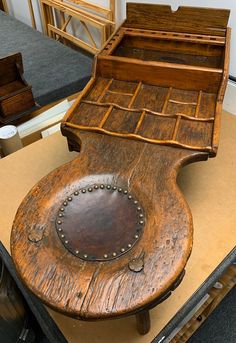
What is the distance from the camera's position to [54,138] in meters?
1.13

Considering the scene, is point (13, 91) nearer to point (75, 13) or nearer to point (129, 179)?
point (75, 13)

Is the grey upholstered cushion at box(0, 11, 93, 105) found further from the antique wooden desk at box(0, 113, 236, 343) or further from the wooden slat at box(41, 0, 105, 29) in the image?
the antique wooden desk at box(0, 113, 236, 343)

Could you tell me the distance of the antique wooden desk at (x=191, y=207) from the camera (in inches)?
27.7

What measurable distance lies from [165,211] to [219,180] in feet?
1.25

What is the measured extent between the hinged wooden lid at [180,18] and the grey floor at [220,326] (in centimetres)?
102

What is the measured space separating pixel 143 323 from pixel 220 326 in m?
0.74

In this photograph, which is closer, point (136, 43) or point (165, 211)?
point (165, 211)

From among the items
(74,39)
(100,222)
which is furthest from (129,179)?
(74,39)

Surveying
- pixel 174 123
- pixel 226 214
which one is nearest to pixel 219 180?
pixel 226 214

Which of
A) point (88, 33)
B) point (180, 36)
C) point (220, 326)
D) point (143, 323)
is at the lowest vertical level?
point (220, 326)

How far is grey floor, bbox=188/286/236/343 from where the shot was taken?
1.20 metres

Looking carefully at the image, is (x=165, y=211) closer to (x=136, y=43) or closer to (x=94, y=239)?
(x=94, y=239)

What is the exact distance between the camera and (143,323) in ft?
2.14

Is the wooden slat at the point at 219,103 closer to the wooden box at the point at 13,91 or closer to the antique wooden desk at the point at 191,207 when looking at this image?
the antique wooden desk at the point at 191,207
